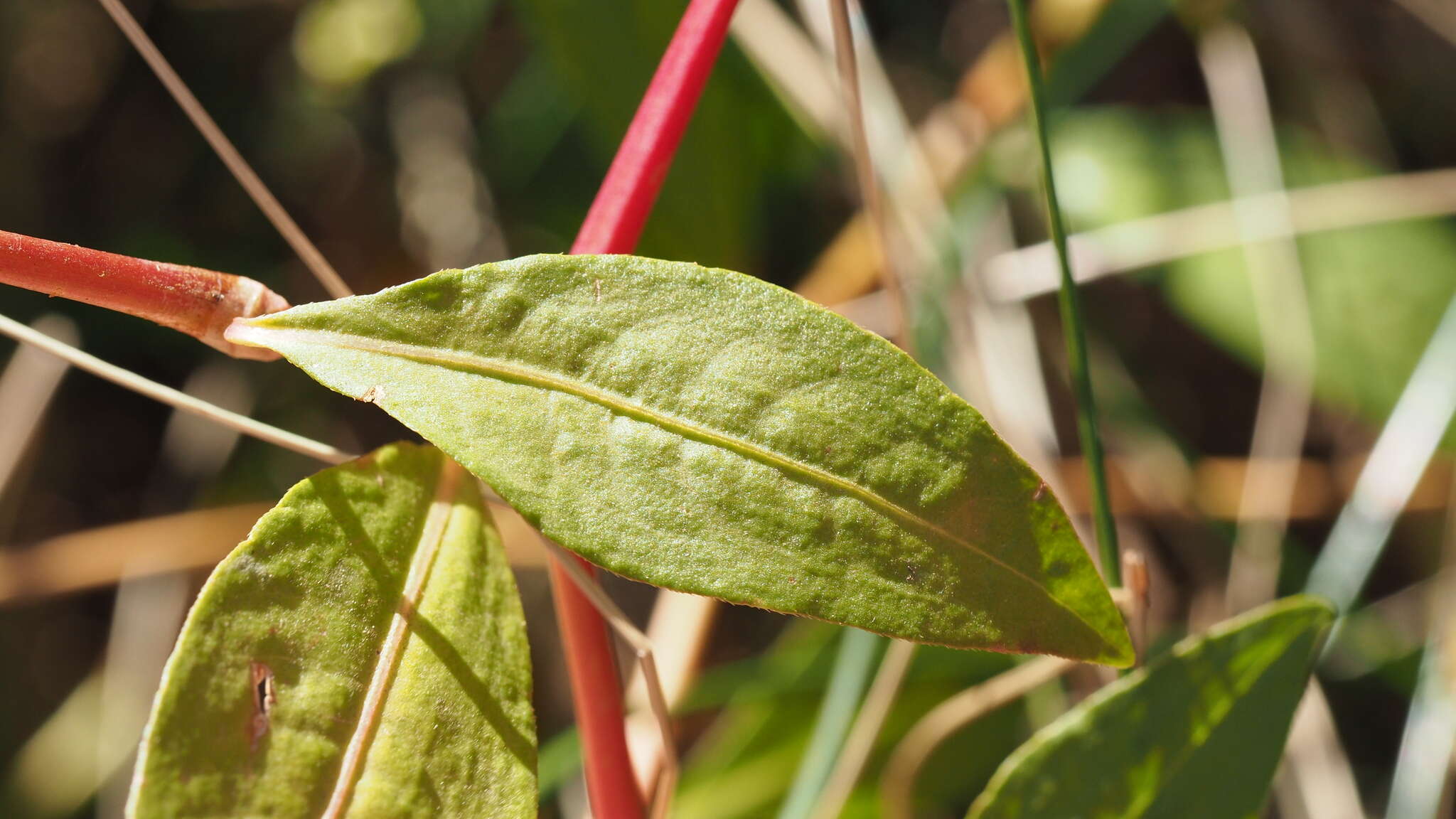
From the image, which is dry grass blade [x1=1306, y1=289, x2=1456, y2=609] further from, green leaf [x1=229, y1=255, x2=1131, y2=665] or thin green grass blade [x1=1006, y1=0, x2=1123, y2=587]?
green leaf [x1=229, y1=255, x2=1131, y2=665]

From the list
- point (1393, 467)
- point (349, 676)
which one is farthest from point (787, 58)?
point (349, 676)

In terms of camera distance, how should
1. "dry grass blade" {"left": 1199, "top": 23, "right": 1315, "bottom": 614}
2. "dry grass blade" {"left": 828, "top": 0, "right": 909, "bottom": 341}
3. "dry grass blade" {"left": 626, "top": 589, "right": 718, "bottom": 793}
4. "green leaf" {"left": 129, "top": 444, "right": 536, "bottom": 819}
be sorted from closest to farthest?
"green leaf" {"left": 129, "top": 444, "right": 536, "bottom": 819} < "dry grass blade" {"left": 828, "top": 0, "right": 909, "bottom": 341} < "dry grass blade" {"left": 626, "top": 589, "right": 718, "bottom": 793} < "dry grass blade" {"left": 1199, "top": 23, "right": 1315, "bottom": 614}

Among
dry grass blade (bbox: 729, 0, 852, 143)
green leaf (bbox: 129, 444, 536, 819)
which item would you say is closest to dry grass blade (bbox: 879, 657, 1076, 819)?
green leaf (bbox: 129, 444, 536, 819)

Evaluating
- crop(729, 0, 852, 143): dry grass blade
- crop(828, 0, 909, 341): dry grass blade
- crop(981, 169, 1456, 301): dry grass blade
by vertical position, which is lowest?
crop(828, 0, 909, 341): dry grass blade

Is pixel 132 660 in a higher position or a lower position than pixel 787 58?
lower

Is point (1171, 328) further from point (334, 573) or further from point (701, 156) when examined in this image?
point (334, 573)

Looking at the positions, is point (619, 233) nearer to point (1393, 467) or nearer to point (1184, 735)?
point (1184, 735)

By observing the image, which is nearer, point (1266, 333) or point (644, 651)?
point (644, 651)
